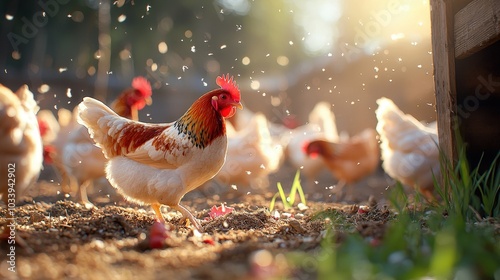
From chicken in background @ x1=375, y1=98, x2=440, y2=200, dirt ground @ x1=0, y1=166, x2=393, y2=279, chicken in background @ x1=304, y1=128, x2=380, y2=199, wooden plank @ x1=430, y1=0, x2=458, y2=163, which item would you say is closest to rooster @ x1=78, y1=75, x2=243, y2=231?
dirt ground @ x1=0, y1=166, x2=393, y2=279

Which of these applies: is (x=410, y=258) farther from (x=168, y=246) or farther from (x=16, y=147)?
(x=16, y=147)

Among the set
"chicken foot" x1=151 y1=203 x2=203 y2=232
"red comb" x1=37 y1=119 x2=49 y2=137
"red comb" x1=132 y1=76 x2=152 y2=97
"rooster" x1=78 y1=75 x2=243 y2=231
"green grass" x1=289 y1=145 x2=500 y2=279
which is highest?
"red comb" x1=132 y1=76 x2=152 y2=97

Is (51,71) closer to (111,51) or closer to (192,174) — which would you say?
(111,51)

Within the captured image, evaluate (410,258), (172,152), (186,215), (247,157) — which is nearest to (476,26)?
(410,258)

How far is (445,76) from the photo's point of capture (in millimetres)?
→ 3592

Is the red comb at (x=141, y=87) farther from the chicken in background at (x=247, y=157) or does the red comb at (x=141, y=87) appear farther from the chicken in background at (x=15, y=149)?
the chicken in background at (x=15, y=149)

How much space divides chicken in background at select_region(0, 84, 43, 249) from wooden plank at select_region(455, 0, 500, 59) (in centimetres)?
293

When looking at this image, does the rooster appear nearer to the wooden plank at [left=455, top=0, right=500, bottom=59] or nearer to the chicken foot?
the chicken foot

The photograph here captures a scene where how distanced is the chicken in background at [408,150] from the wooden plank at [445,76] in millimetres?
1457

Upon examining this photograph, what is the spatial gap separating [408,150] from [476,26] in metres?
2.32

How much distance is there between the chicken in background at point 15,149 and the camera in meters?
3.08

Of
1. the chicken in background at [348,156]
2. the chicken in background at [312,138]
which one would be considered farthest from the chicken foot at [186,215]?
the chicken in background at [312,138]

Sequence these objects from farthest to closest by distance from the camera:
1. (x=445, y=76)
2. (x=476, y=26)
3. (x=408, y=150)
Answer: (x=408, y=150) → (x=445, y=76) → (x=476, y=26)

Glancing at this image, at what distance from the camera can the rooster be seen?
146 inches
